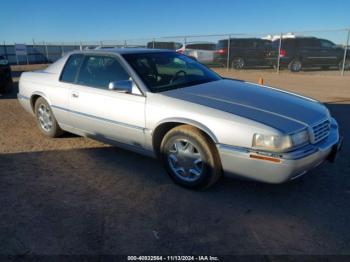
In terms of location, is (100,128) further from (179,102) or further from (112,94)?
(179,102)

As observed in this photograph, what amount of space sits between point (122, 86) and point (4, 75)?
785cm

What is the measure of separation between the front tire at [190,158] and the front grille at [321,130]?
1.00 metres

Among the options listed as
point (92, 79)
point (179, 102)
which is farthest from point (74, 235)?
point (92, 79)

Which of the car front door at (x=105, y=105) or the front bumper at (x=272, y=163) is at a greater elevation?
the car front door at (x=105, y=105)

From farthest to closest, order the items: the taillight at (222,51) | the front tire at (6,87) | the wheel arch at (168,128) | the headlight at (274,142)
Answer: the taillight at (222,51)
the front tire at (6,87)
the wheel arch at (168,128)
the headlight at (274,142)

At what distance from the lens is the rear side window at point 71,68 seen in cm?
478

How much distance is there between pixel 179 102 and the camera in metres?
3.55

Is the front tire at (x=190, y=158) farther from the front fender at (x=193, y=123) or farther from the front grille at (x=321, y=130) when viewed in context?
the front grille at (x=321, y=130)

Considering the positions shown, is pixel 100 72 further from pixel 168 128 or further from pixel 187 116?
pixel 187 116

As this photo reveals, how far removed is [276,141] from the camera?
2975mm

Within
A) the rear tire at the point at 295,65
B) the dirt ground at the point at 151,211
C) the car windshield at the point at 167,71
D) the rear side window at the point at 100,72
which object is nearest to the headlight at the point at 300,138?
the dirt ground at the point at 151,211

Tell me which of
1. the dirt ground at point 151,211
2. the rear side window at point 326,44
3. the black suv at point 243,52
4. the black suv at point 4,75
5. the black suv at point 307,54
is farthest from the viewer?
the black suv at point 243,52

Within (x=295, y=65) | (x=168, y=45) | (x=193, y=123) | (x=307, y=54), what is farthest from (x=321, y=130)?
→ (x=168, y=45)

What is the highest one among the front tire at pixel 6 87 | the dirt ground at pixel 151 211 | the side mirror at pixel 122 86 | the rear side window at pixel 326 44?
the rear side window at pixel 326 44
